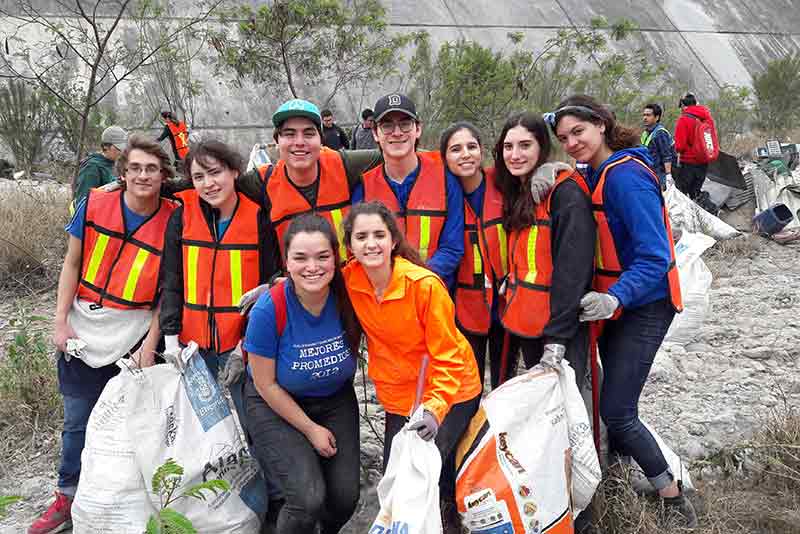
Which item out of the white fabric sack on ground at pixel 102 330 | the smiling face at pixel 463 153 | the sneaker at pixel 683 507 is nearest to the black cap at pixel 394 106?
the smiling face at pixel 463 153

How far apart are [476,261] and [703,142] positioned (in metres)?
7.06

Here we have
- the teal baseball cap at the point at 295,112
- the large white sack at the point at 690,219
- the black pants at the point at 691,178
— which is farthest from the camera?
the black pants at the point at 691,178

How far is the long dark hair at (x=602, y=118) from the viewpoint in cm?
272

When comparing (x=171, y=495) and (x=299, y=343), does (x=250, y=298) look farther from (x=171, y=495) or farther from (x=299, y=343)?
(x=171, y=495)

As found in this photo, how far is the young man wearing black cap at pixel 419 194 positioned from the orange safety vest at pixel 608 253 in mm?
584

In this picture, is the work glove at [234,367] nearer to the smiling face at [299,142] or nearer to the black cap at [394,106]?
the smiling face at [299,142]

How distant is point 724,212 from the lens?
9.52 m

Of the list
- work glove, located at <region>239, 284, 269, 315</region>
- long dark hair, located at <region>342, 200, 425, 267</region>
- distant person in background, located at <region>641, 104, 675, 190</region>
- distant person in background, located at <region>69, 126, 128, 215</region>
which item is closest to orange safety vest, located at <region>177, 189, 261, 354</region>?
work glove, located at <region>239, 284, 269, 315</region>

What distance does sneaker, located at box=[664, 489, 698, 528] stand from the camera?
9.00 ft

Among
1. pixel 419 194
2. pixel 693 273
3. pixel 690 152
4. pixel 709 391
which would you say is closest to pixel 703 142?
pixel 690 152

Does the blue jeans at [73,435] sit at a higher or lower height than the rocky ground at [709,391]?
higher

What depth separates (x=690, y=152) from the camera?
29.7 ft

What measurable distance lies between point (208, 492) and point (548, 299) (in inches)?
62.5

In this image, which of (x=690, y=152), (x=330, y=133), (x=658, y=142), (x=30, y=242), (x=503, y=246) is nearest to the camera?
(x=503, y=246)
